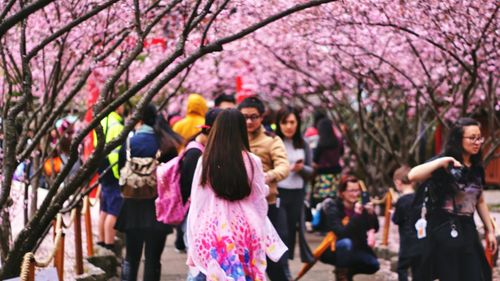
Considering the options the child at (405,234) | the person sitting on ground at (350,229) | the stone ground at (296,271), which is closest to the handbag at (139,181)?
the person sitting on ground at (350,229)

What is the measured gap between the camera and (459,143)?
7.19 m

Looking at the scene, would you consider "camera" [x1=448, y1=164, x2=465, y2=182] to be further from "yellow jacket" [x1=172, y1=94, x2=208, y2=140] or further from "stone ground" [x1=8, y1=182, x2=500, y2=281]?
"yellow jacket" [x1=172, y1=94, x2=208, y2=140]

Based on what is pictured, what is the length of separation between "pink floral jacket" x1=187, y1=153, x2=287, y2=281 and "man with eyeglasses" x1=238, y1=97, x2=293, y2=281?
6.87 feet

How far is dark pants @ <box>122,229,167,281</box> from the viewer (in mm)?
8188

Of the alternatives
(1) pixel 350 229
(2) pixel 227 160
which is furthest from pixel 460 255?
(2) pixel 227 160

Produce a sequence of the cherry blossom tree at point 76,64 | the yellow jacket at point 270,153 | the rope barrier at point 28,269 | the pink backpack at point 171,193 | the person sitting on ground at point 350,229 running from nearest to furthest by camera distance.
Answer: the rope barrier at point 28,269 → the cherry blossom tree at point 76,64 → the pink backpack at point 171,193 → the yellow jacket at point 270,153 → the person sitting on ground at point 350,229

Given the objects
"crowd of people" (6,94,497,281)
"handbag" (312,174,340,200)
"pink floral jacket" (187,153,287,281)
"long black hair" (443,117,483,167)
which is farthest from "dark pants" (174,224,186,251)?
"pink floral jacket" (187,153,287,281)

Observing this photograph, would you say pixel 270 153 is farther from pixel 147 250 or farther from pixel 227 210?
pixel 227 210

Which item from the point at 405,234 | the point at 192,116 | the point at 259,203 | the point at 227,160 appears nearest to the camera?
the point at 227,160

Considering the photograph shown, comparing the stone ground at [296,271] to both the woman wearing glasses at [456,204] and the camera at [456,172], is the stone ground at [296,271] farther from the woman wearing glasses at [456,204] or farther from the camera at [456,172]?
the camera at [456,172]

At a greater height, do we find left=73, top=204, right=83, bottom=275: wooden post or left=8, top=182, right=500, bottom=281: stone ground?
left=73, top=204, right=83, bottom=275: wooden post

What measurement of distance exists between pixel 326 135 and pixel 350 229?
5294mm

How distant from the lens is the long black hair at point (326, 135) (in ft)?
45.7

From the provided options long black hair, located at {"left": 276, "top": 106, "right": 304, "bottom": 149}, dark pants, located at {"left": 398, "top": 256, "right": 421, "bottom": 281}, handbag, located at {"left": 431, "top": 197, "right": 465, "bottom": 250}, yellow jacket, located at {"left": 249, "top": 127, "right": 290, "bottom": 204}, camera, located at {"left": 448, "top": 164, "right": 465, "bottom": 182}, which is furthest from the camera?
long black hair, located at {"left": 276, "top": 106, "right": 304, "bottom": 149}
